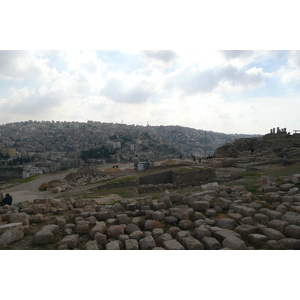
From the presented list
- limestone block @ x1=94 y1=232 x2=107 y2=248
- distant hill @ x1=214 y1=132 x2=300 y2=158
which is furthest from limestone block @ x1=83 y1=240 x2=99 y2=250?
distant hill @ x1=214 y1=132 x2=300 y2=158

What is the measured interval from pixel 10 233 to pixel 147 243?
2656 mm

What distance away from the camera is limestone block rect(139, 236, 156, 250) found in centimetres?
390

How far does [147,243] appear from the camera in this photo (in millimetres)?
3930

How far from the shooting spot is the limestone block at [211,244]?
3.77 m

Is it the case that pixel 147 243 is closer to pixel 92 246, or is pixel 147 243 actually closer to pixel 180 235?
pixel 180 235

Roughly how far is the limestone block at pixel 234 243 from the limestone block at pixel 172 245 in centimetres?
71

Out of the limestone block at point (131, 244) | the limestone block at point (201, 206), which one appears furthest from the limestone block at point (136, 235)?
the limestone block at point (201, 206)

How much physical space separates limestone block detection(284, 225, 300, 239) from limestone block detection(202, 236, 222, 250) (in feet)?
4.12

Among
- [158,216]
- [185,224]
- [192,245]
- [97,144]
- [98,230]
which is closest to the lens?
[192,245]

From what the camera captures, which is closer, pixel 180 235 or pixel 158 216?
pixel 180 235

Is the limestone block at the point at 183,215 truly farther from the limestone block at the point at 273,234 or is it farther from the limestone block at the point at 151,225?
the limestone block at the point at 273,234

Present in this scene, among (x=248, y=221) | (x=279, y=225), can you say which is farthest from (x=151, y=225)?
(x=279, y=225)

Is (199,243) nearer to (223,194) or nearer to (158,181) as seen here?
(223,194)

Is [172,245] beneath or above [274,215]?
beneath
